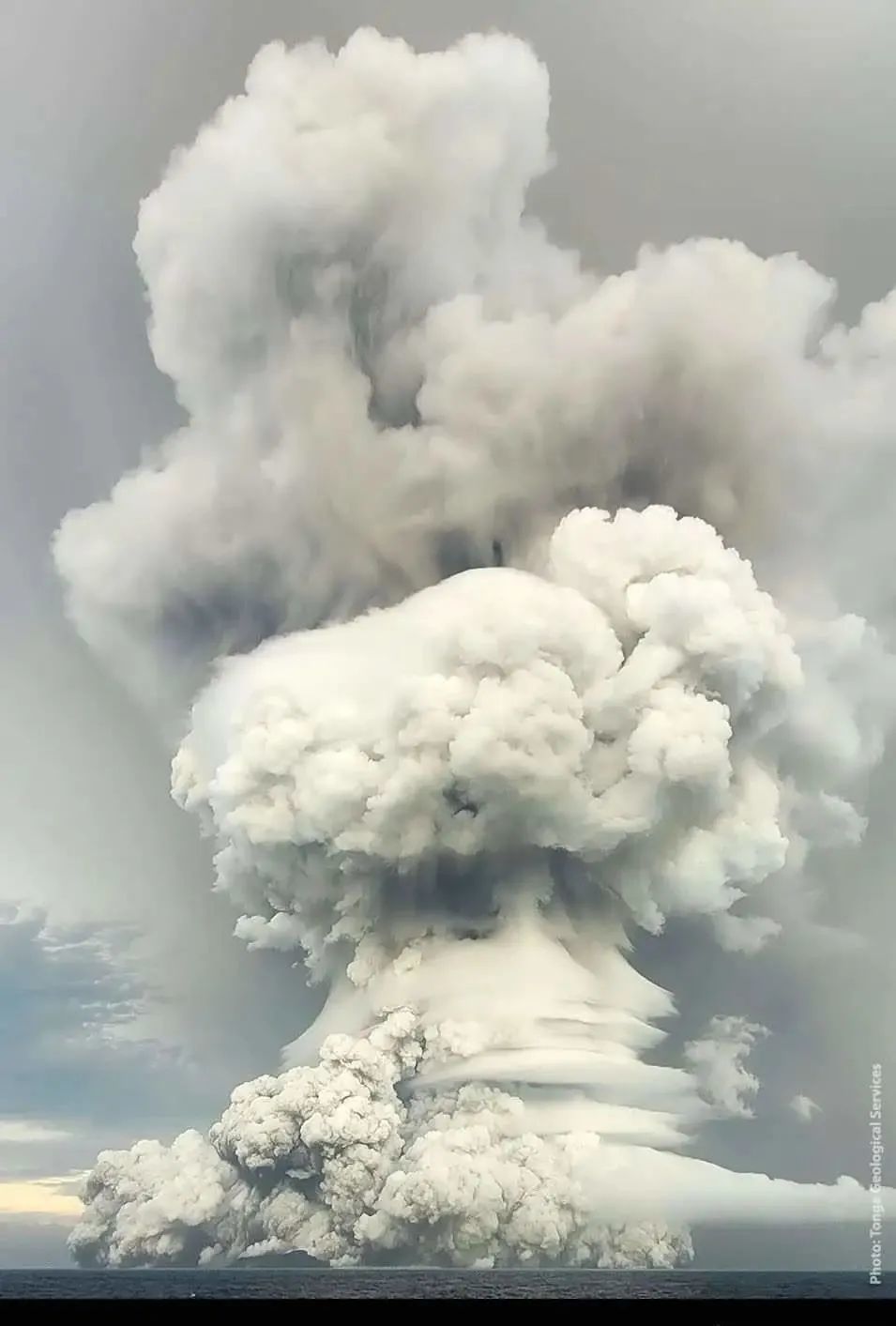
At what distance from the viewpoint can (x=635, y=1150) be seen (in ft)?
95.6

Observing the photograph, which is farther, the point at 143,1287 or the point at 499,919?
the point at 143,1287

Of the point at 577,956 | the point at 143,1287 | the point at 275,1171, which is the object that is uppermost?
the point at 577,956

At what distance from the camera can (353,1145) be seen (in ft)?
101

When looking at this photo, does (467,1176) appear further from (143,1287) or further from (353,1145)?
(143,1287)

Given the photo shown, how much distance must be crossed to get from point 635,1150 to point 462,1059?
189 inches

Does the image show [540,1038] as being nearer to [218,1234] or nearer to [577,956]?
[577,956]

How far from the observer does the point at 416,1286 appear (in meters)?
48.8

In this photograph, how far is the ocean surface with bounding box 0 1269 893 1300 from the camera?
3994 centimetres

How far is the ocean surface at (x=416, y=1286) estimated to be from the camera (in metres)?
39.9
